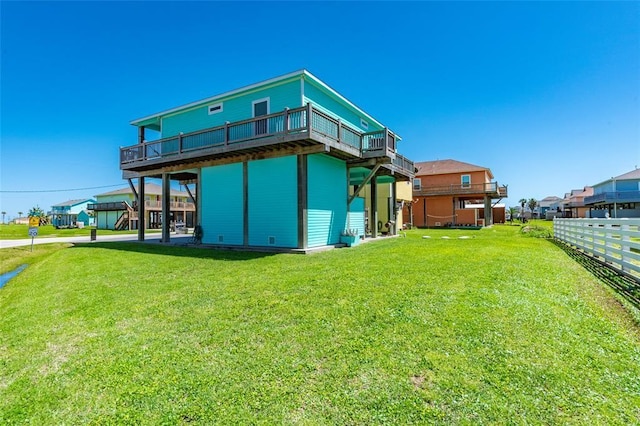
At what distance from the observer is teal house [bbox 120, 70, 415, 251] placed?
11.1m

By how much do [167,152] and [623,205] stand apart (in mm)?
55878

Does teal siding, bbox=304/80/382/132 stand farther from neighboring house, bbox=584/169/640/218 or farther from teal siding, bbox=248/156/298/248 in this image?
neighboring house, bbox=584/169/640/218

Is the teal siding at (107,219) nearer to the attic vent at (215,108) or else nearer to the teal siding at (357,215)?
the attic vent at (215,108)

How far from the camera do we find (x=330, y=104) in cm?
1376

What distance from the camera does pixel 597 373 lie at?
2787 mm

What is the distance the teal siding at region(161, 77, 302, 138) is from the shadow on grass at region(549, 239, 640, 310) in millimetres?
10353

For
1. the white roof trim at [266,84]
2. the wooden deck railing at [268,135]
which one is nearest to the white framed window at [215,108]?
the white roof trim at [266,84]

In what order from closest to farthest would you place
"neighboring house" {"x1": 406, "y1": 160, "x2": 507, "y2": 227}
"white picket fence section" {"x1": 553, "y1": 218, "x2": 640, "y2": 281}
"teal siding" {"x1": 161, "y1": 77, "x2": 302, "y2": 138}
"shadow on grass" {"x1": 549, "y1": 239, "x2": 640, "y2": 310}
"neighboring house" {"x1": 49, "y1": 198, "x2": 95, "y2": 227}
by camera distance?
"shadow on grass" {"x1": 549, "y1": 239, "x2": 640, "y2": 310}, "white picket fence section" {"x1": 553, "y1": 218, "x2": 640, "y2": 281}, "teal siding" {"x1": 161, "y1": 77, "x2": 302, "y2": 138}, "neighboring house" {"x1": 406, "y1": 160, "x2": 507, "y2": 227}, "neighboring house" {"x1": 49, "y1": 198, "x2": 95, "y2": 227}

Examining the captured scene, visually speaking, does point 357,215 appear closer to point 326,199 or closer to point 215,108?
point 326,199

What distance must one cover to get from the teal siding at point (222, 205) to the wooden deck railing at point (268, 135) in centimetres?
154

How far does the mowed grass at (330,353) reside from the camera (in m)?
2.47

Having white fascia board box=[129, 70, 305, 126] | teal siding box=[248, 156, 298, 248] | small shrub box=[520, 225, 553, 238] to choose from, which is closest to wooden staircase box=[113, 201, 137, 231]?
white fascia board box=[129, 70, 305, 126]

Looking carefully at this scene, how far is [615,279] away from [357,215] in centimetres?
1084

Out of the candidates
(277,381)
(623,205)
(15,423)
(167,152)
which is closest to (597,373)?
(277,381)
